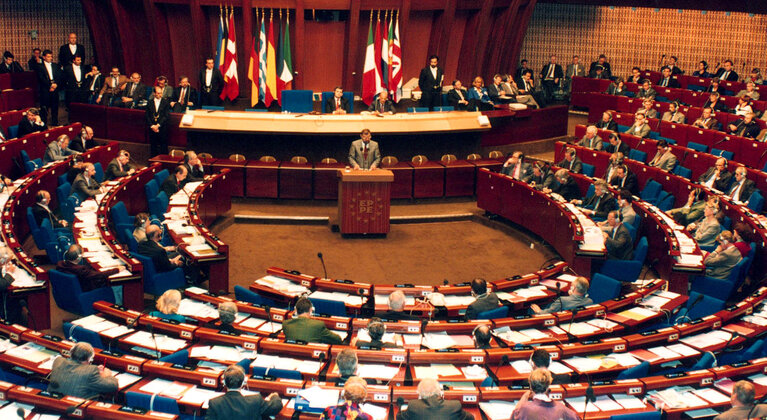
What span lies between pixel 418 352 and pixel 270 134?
9.09 metres

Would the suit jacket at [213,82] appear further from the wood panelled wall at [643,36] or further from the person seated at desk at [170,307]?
the wood panelled wall at [643,36]

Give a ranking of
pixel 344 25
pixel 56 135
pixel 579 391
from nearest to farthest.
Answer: pixel 579 391, pixel 56 135, pixel 344 25

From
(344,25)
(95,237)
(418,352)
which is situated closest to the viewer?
(418,352)

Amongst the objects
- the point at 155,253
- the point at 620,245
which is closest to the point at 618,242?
the point at 620,245

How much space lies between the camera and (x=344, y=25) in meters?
19.2

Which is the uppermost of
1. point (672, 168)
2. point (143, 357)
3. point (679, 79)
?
point (679, 79)

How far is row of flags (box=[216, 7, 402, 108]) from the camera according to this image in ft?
58.2

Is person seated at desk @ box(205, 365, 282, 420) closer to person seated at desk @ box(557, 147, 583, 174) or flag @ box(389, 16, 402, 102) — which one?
person seated at desk @ box(557, 147, 583, 174)

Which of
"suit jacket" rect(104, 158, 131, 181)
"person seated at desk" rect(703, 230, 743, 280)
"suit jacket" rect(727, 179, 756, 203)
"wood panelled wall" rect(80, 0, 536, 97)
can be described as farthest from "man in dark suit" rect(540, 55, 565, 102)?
"suit jacket" rect(104, 158, 131, 181)

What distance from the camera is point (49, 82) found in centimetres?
1781

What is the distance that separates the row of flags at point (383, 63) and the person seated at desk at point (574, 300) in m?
10.6

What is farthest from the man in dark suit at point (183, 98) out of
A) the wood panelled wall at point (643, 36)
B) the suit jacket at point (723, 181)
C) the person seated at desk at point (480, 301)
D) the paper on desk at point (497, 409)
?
the wood panelled wall at point (643, 36)

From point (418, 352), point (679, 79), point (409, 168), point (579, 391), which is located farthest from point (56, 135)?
point (679, 79)

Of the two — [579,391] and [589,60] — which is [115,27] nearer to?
[589,60]
